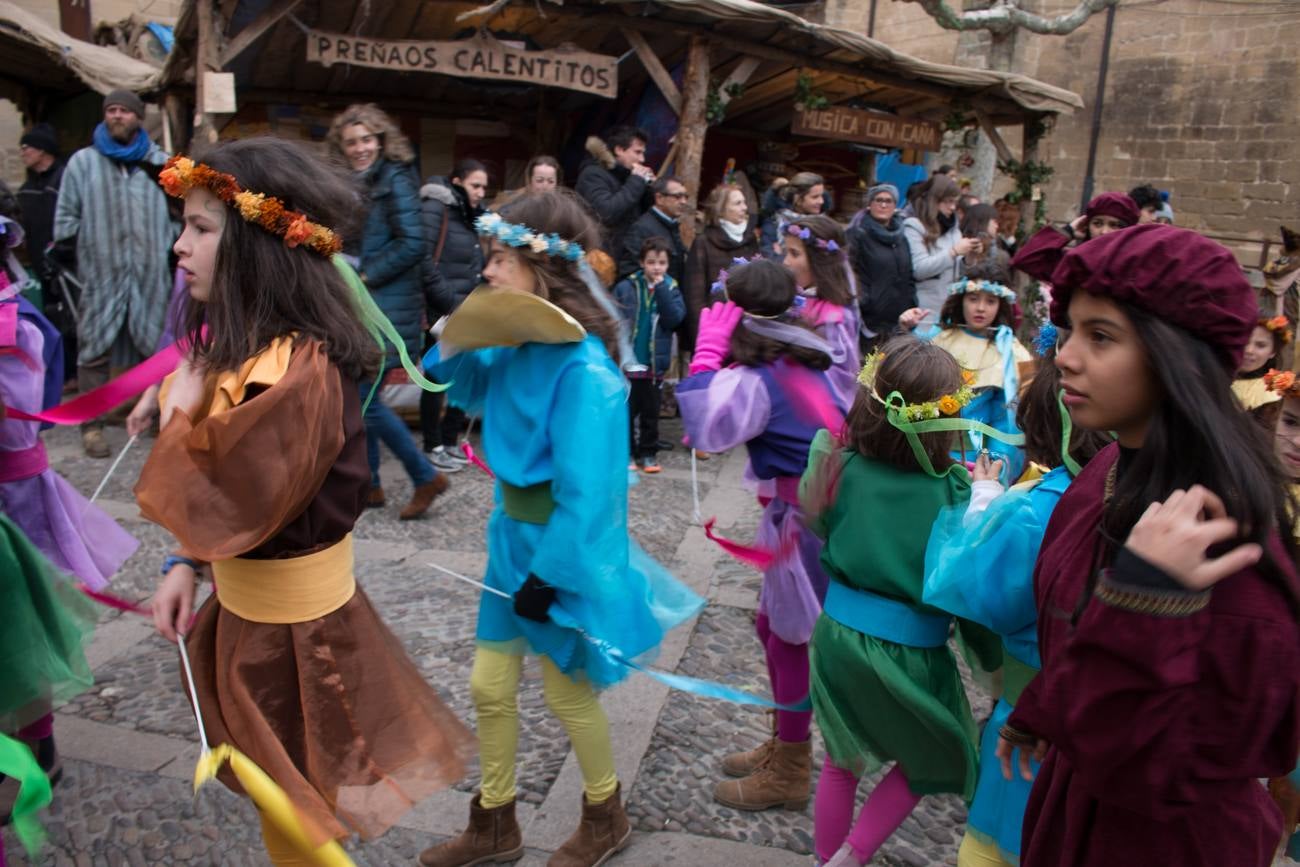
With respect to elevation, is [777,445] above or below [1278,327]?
below

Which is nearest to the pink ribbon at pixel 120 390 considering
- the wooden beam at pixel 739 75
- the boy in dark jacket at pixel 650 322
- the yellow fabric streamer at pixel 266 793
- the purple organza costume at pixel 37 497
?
the purple organza costume at pixel 37 497

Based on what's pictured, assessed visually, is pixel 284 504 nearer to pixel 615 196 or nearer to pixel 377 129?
pixel 377 129

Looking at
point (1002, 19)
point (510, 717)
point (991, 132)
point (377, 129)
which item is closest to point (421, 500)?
point (377, 129)

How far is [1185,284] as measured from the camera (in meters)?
1.32

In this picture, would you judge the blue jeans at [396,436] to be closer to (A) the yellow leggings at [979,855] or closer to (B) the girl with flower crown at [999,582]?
(B) the girl with flower crown at [999,582]

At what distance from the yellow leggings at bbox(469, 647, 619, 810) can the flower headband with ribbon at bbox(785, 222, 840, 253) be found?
244 centimetres

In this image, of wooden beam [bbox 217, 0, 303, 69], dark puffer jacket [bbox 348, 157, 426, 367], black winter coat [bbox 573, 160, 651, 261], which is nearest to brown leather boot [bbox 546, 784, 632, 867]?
dark puffer jacket [bbox 348, 157, 426, 367]

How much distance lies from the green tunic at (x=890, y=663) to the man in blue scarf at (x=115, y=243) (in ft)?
17.5

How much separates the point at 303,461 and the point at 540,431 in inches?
27.7

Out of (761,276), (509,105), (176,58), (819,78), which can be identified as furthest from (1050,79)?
(761,276)

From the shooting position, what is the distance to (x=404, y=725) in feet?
7.14

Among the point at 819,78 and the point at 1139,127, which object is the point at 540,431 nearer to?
the point at 819,78

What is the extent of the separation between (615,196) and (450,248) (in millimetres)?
1356

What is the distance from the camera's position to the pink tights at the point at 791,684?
2975mm
